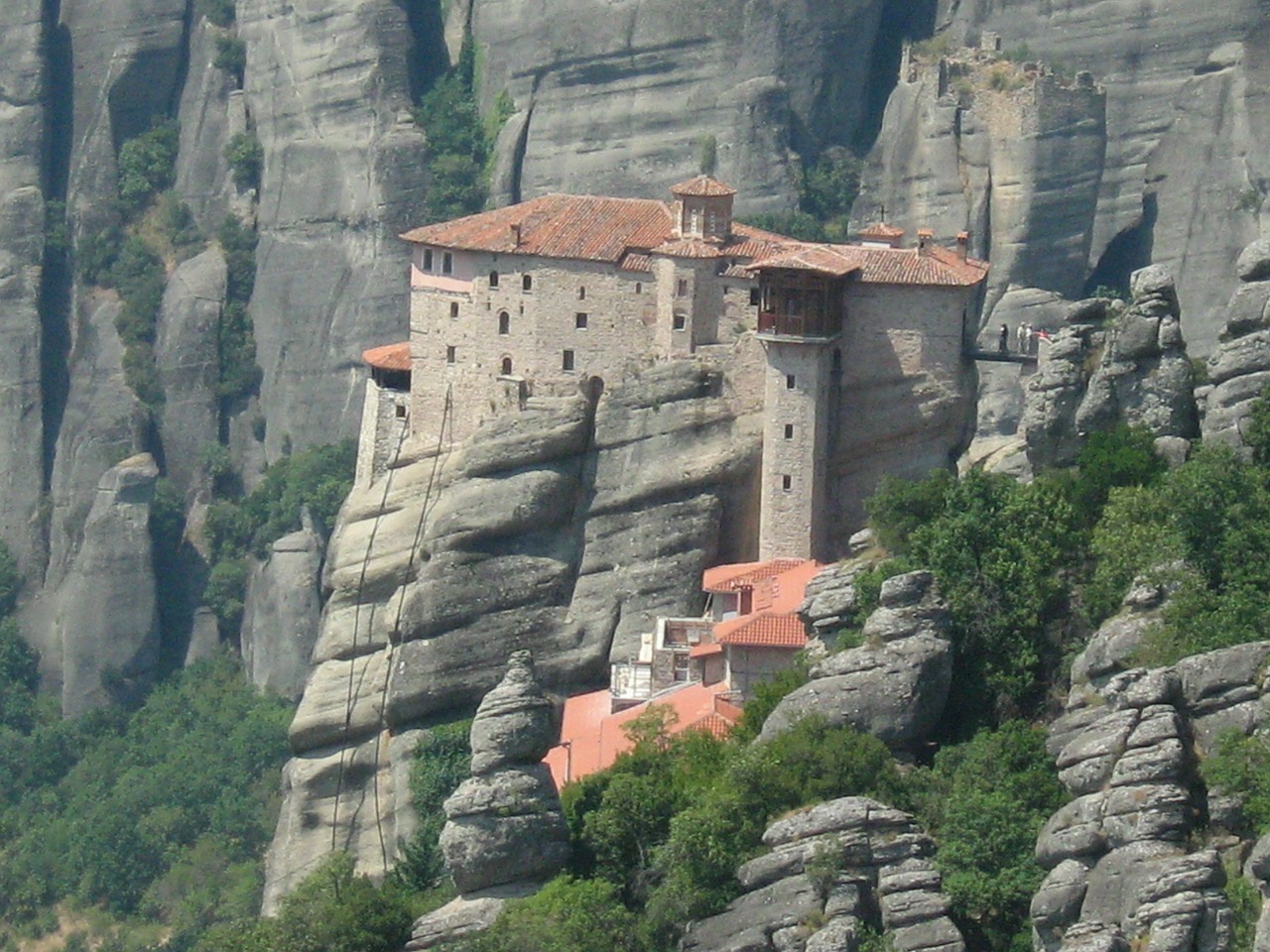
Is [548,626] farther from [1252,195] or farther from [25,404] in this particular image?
[25,404]

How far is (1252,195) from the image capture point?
103062 mm

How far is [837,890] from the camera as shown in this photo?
2432 inches

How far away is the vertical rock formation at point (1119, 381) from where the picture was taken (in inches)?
2810

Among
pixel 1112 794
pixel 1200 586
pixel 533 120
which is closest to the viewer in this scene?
pixel 1112 794

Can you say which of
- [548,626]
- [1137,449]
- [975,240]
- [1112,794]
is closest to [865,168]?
[975,240]

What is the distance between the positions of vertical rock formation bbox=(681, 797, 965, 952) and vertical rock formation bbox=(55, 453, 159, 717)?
47.8 meters

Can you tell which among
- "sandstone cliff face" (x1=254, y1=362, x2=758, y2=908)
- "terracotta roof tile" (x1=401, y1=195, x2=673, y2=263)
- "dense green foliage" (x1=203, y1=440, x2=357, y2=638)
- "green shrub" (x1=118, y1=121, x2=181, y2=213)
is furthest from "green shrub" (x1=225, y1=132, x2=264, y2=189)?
"sandstone cliff face" (x1=254, y1=362, x2=758, y2=908)

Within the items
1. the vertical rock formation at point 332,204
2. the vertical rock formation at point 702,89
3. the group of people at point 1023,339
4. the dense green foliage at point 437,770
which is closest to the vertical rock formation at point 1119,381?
the group of people at point 1023,339

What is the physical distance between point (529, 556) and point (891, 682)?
49.1 ft

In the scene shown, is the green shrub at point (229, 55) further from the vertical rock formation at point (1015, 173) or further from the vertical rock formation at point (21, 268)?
the vertical rock formation at point (1015, 173)

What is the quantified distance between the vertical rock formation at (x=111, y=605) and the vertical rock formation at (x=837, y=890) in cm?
4783

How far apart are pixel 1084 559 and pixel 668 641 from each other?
10784 millimetres

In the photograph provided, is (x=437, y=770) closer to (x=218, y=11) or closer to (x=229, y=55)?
(x=229, y=55)

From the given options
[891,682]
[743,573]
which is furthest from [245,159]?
[891,682]
